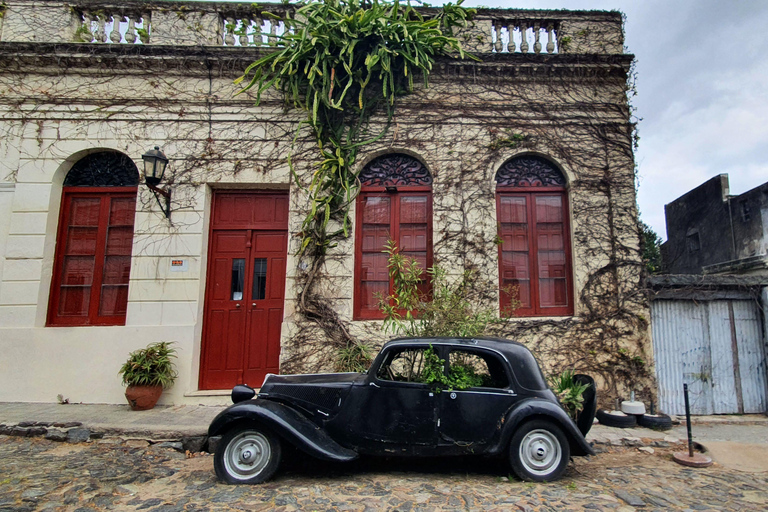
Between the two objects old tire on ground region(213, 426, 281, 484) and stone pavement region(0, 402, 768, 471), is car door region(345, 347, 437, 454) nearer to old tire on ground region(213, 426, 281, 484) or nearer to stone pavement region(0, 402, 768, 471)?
old tire on ground region(213, 426, 281, 484)

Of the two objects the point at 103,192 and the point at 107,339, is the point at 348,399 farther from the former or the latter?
the point at 103,192

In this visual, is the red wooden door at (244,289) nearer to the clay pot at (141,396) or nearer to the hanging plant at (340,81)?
the hanging plant at (340,81)

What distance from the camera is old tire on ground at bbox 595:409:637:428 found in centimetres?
563

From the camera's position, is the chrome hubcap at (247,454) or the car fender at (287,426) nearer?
the car fender at (287,426)

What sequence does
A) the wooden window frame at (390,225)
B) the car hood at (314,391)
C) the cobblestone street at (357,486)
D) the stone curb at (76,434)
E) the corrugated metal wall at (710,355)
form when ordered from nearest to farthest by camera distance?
the cobblestone street at (357,486)
the car hood at (314,391)
the stone curb at (76,434)
the corrugated metal wall at (710,355)
the wooden window frame at (390,225)

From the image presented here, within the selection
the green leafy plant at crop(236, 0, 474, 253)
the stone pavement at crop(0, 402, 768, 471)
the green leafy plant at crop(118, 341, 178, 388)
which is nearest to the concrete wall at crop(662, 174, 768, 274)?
Result: the stone pavement at crop(0, 402, 768, 471)

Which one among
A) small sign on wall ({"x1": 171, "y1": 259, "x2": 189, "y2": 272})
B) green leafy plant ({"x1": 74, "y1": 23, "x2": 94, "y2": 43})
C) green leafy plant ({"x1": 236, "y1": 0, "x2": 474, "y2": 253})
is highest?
green leafy plant ({"x1": 74, "y1": 23, "x2": 94, "y2": 43})

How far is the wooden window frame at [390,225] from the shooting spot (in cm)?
661

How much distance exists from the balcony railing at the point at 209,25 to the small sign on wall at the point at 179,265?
364 centimetres

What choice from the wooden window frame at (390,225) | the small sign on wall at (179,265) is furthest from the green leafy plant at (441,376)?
the small sign on wall at (179,265)

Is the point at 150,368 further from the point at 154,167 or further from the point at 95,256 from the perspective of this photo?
the point at 154,167

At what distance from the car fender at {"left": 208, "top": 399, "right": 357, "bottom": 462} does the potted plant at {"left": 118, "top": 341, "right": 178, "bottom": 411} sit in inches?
102

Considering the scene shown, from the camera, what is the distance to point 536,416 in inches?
152

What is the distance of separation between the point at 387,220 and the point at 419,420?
3.68m
